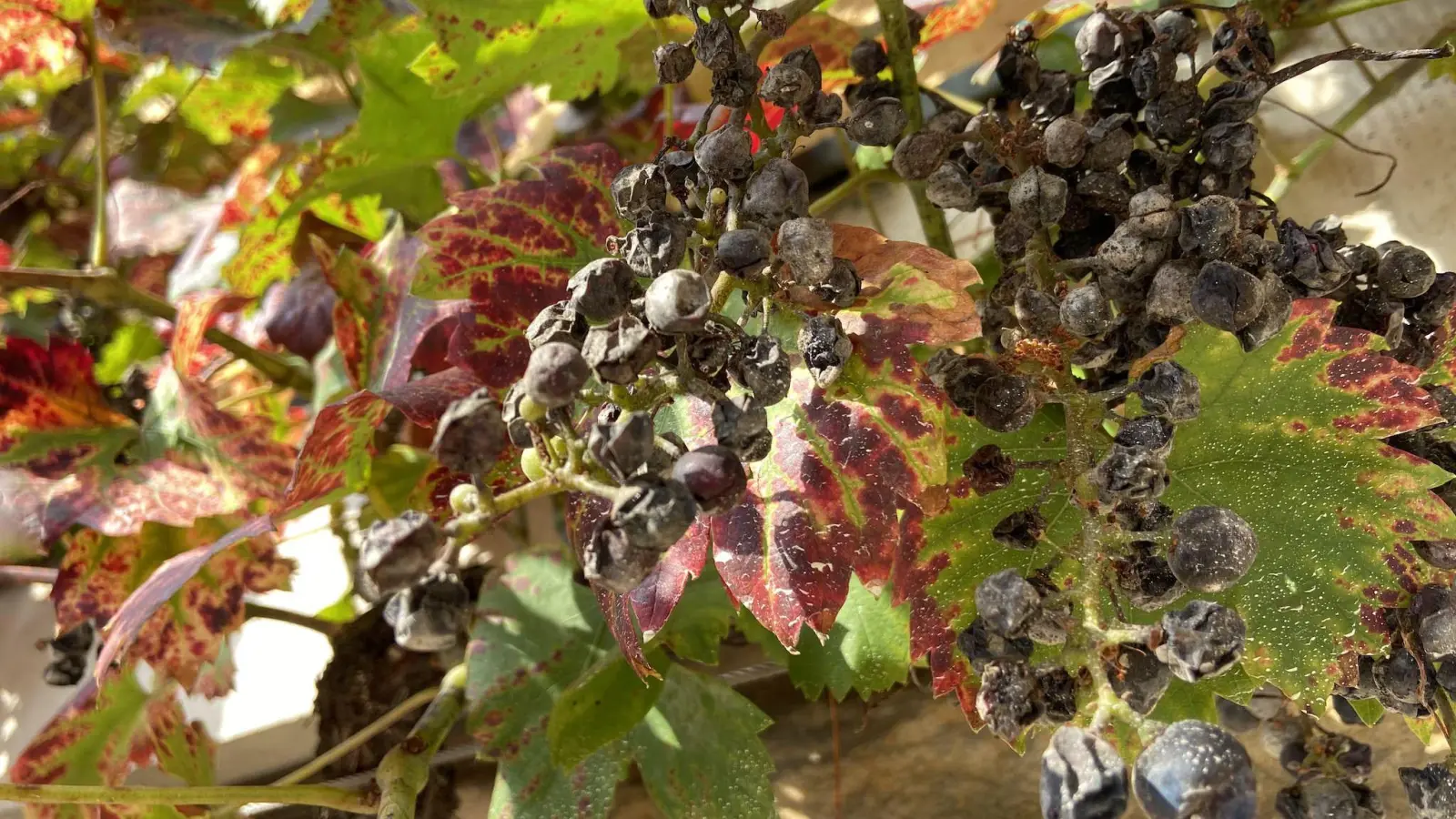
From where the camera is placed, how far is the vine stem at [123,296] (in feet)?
2.59

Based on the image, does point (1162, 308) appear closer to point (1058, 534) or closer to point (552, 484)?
point (1058, 534)

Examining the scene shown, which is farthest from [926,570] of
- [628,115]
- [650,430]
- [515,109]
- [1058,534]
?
[515,109]

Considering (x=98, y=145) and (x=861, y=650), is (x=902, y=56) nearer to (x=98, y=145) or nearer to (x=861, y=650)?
(x=861, y=650)

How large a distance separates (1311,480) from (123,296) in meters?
0.93

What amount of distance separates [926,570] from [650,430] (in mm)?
213

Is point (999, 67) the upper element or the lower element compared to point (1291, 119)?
upper

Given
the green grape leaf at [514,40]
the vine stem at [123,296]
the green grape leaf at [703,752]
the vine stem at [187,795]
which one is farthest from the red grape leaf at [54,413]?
the green grape leaf at [703,752]

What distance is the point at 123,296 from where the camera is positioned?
2.73 feet

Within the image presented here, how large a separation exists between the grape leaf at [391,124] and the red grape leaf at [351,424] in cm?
32

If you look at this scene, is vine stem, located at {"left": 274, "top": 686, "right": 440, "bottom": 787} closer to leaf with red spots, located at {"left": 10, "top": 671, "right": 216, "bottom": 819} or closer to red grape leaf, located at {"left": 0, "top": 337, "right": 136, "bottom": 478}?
leaf with red spots, located at {"left": 10, "top": 671, "right": 216, "bottom": 819}

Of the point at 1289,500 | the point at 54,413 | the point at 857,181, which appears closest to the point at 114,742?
the point at 54,413

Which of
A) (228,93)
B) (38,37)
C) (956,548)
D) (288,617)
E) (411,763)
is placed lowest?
(288,617)

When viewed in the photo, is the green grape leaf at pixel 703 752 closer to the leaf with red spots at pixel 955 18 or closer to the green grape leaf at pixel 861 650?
the green grape leaf at pixel 861 650

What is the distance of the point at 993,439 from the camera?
49 cm
